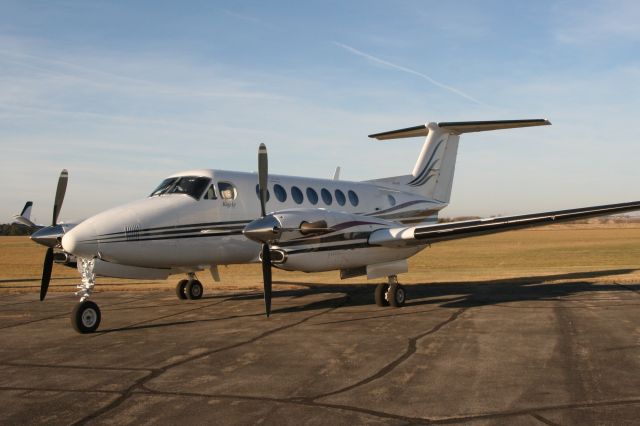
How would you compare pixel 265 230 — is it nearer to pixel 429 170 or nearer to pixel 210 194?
pixel 210 194

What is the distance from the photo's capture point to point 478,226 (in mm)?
14211

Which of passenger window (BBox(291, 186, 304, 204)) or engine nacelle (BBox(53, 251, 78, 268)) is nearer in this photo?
engine nacelle (BBox(53, 251, 78, 268))

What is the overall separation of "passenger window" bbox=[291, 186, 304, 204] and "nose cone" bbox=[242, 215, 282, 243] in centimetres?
348

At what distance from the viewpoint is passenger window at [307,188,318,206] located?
16.5 metres

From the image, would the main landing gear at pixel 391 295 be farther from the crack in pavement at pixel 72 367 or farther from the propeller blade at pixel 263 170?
the crack in pavement at pixel 72 367

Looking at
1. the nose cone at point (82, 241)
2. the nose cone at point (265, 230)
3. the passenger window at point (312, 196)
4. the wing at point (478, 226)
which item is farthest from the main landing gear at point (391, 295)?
the nose cone at point (82, 241)

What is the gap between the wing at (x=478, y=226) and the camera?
1378 cm

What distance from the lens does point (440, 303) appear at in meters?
15.0

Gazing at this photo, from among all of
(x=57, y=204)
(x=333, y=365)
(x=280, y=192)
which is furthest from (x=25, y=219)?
(x=333, y=365)

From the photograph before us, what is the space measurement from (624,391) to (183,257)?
31.4ft

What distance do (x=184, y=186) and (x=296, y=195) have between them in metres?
3.22

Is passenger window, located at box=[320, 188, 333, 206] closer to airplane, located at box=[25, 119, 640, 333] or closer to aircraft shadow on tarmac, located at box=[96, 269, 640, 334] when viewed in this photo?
airplane, located at box=[25, 119, 640, 333]

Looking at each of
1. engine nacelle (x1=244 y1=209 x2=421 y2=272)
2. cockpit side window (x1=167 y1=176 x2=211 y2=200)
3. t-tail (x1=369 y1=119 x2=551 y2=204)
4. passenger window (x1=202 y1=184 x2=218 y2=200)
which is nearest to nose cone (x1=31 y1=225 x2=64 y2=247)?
cockpit side window (x1=167 y1=176 x2=211 y2=200)

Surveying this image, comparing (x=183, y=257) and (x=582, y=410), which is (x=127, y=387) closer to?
(x=582, y=410)
